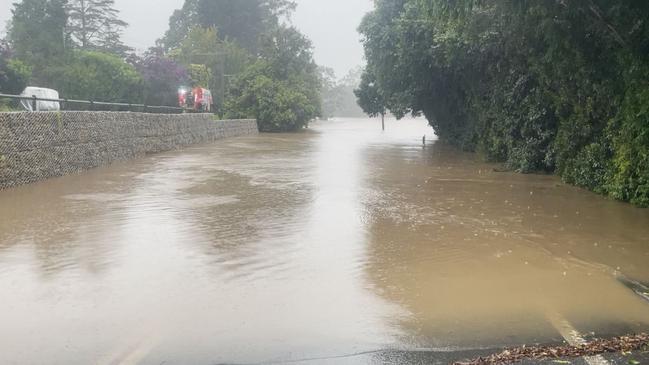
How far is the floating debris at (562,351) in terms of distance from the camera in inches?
158

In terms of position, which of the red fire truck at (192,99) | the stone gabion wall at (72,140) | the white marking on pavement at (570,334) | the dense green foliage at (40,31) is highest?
the dense green foliage at (40,31)

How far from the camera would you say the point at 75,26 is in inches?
2254

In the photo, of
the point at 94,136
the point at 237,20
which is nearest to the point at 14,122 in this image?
the point at 94,136

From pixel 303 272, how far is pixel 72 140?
1154 centimetres

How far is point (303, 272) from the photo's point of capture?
6457 millimetres

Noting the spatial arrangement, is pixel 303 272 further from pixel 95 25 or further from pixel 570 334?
pixel 95 25

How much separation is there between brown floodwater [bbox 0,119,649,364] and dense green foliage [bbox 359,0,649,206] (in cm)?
112

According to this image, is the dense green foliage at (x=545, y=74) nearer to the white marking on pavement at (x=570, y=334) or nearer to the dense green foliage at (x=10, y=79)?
the white marking on pavement at (x=570, y=334)

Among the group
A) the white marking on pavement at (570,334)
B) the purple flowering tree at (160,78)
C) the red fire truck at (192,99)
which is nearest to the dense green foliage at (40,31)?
the purple flowering tree at (160,78)

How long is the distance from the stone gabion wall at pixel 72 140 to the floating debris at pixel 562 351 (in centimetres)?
1125

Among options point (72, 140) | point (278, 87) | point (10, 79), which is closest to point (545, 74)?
point (72, 140)

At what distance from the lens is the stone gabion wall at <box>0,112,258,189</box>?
12714 millimetres

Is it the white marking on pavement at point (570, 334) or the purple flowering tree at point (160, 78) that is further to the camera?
the purple flowering tree at point (160, 78)

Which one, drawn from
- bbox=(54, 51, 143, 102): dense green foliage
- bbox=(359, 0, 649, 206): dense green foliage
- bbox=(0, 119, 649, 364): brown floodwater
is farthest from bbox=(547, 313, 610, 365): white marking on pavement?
bbox=(54, 51, 143, 102): dense green foliage
